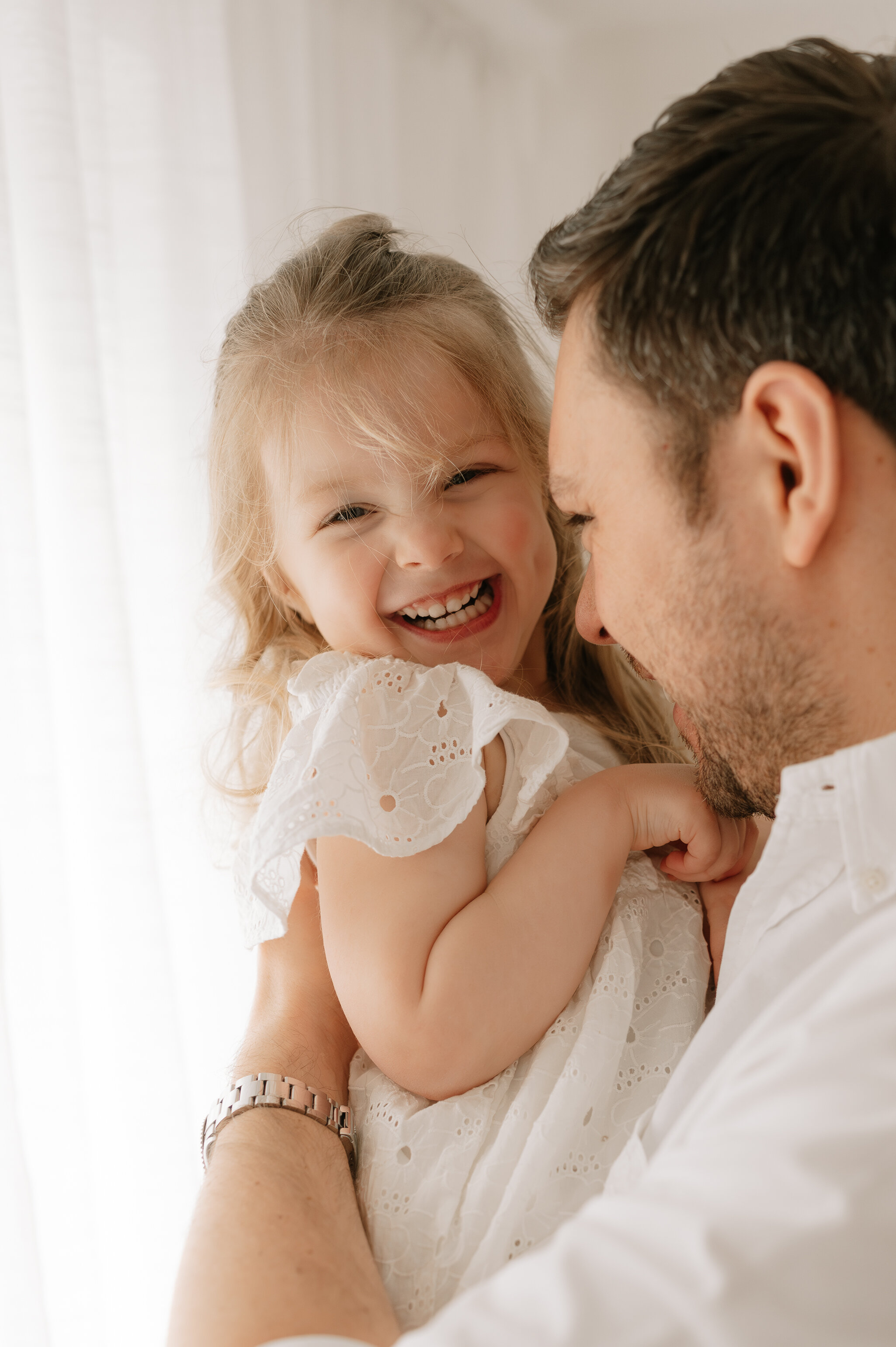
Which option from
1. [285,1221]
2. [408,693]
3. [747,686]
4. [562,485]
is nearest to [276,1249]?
[285,1221]

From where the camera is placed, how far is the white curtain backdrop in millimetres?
1455

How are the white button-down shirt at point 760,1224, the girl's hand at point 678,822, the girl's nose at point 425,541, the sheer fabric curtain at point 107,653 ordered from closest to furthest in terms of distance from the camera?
the white button-down shirt at point 760,1224 < the girl's hand at point 678,822 < the girl's nose at point 425,541 < the sheer fabric curtain at point 107,653

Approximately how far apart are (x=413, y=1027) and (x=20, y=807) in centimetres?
70

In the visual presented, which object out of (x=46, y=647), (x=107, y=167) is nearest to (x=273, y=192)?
(x=107, y=167)

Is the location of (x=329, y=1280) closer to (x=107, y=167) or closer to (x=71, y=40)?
(x=107, y=167)

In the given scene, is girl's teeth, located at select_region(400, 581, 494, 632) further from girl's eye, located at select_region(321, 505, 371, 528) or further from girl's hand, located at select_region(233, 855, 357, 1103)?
girl's hand, located at select_region(233, 855, 357, 1103)

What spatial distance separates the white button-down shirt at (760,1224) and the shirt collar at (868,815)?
0.03 m

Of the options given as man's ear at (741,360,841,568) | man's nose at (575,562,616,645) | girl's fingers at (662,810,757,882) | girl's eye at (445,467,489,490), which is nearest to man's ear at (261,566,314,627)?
girl's eye at (445,467,489,490)

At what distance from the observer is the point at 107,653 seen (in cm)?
163

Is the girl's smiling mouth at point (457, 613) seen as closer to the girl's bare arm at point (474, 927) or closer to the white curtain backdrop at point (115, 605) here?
the girl's bare arm at point (474, 927)

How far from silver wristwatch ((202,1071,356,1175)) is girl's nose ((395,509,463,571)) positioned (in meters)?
0.64

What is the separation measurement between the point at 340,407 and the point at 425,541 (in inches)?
8.3

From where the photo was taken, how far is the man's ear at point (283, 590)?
155 cm

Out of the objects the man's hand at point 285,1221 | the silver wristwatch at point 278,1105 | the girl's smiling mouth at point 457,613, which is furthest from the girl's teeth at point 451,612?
the silver wristwatch at point 278,1105
